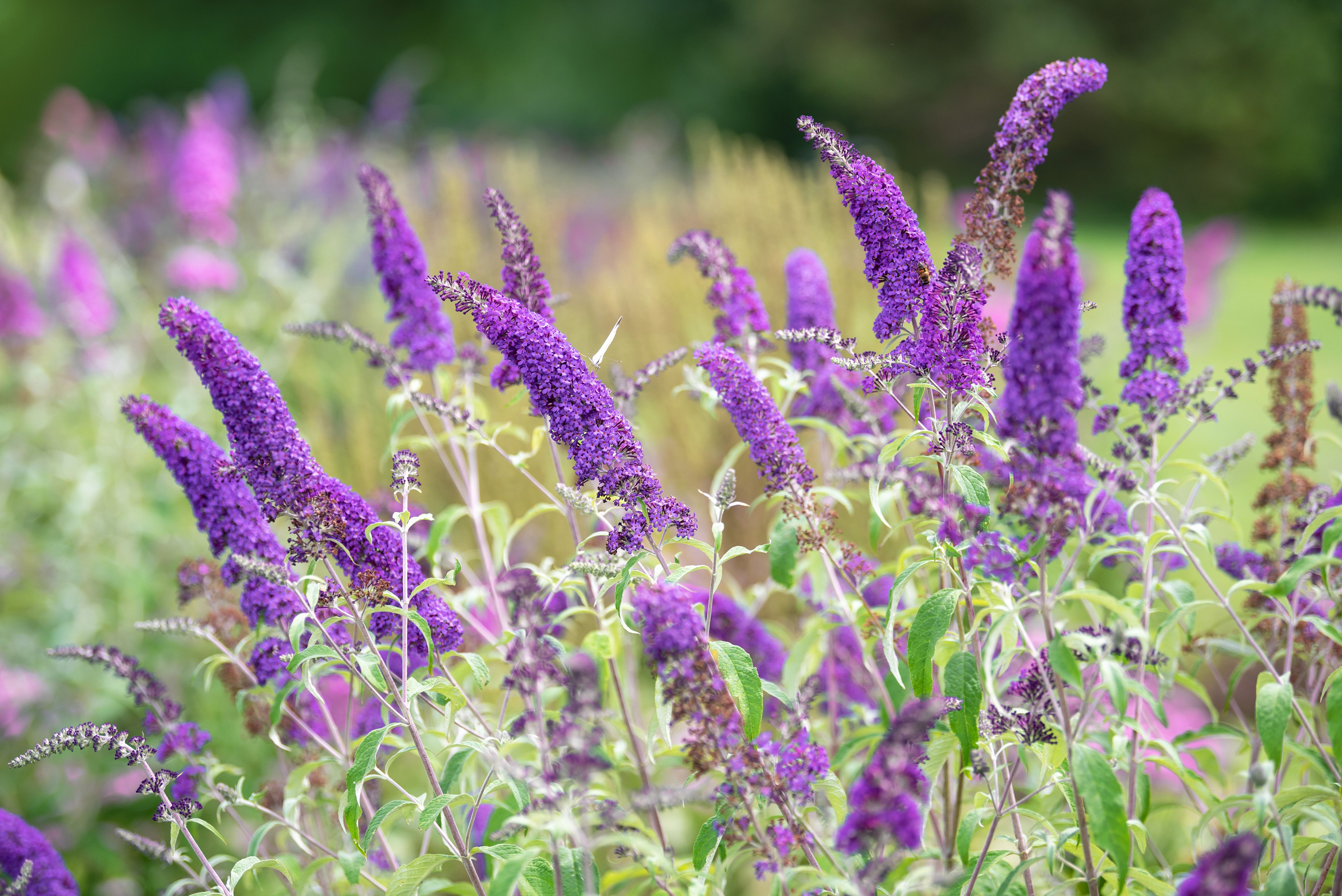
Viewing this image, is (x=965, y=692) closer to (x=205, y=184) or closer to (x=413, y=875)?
(x=413, y=875)

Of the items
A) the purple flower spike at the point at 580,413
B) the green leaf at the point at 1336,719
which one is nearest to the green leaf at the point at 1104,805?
the green leaf at the point at 1336,719

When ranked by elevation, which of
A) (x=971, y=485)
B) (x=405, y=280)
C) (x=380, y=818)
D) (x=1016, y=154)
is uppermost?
(x=405, y=280)

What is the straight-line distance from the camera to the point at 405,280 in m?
2.13

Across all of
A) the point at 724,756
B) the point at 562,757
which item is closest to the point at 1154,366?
the point at 724,756

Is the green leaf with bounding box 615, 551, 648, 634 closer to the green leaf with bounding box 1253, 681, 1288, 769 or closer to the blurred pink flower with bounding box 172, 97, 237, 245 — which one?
the green leaf with bounding box 1253, 681, 1288, 769

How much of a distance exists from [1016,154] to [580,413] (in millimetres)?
822

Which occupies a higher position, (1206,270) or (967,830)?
(1206,270)

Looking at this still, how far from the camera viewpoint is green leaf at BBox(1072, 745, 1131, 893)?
1.27 metres

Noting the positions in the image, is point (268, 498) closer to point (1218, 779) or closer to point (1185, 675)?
point (1185, 675)

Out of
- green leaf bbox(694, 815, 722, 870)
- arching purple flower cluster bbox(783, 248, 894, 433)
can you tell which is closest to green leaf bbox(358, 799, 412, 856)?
green leaf bbox(694, 815, 722, 870)

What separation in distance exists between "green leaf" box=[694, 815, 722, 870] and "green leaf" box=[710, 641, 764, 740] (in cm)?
16

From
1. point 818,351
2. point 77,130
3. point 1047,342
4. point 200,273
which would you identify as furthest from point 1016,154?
point 77,130

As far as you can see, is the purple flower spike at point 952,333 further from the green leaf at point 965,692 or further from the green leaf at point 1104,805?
the green leaf at point 1104,805

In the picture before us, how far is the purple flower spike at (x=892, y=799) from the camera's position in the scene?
105 centimetres
